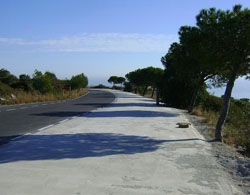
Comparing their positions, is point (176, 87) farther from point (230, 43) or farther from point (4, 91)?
point (4, 91)

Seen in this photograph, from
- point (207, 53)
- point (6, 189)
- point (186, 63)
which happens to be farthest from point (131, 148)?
point (186, 63)

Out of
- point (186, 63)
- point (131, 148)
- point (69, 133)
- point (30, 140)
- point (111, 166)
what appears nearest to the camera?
point (111, 166)

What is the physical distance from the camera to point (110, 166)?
5457 mm

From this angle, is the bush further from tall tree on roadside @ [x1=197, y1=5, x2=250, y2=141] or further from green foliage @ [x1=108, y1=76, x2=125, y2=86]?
green foliage @ [x1=108, y1=76, x2=125, y2=86]

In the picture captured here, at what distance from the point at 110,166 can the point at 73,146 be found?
2.01 meters

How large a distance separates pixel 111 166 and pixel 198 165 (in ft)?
5.55

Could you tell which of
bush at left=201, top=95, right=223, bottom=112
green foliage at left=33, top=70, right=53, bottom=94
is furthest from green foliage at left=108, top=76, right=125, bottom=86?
bush at left=201, top=95, right=223, bottom=112

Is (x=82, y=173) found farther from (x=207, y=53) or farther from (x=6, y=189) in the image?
(x=207, y=53)

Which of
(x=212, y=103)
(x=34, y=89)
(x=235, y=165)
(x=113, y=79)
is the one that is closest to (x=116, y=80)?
(x=113, y=79)

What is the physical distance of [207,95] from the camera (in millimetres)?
25250

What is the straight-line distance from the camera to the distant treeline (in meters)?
36.1

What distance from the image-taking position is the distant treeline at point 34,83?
119 feet

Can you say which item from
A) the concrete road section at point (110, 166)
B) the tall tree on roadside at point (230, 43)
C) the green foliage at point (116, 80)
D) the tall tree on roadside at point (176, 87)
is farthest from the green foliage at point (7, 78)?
the green foliage at point (116, 80)

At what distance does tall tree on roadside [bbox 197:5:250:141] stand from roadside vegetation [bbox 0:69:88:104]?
20250 millimetres
